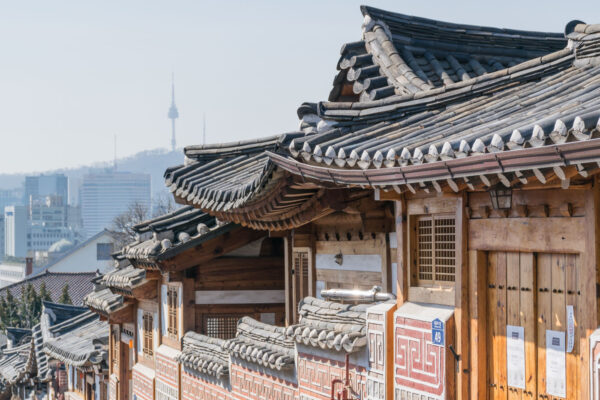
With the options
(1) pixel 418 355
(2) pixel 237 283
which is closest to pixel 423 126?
(1) pixel 418 355

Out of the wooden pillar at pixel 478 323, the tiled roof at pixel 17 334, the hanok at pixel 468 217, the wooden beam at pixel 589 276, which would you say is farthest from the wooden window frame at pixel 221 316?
the tiled roof at pixel 17 334

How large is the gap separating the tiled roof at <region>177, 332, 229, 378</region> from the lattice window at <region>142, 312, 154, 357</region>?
4.18 m

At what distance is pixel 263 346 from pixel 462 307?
5581 millimetres

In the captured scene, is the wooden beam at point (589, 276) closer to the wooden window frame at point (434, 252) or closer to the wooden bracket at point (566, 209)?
the wooden bracket at point (566, 209)

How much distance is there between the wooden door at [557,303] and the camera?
350 inches

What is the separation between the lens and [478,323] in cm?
996

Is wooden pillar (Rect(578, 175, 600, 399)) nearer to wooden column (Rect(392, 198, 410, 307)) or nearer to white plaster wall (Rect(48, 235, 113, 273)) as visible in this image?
wooden column (Rect(392, 198, 410, 307))

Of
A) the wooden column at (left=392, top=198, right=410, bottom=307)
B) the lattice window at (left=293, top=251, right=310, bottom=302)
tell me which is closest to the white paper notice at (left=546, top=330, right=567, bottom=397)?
the wooden column at (left=392, top=198, right=410, bottom=307)

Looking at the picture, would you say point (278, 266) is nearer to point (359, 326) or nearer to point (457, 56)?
point (457, 56)

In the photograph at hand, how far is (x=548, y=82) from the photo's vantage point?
408 inches

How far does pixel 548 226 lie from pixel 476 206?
1.04 metres

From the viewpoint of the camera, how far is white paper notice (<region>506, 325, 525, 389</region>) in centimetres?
956

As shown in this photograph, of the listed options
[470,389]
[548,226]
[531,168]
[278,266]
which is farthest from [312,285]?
[531,168]

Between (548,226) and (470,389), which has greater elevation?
(548,226)
